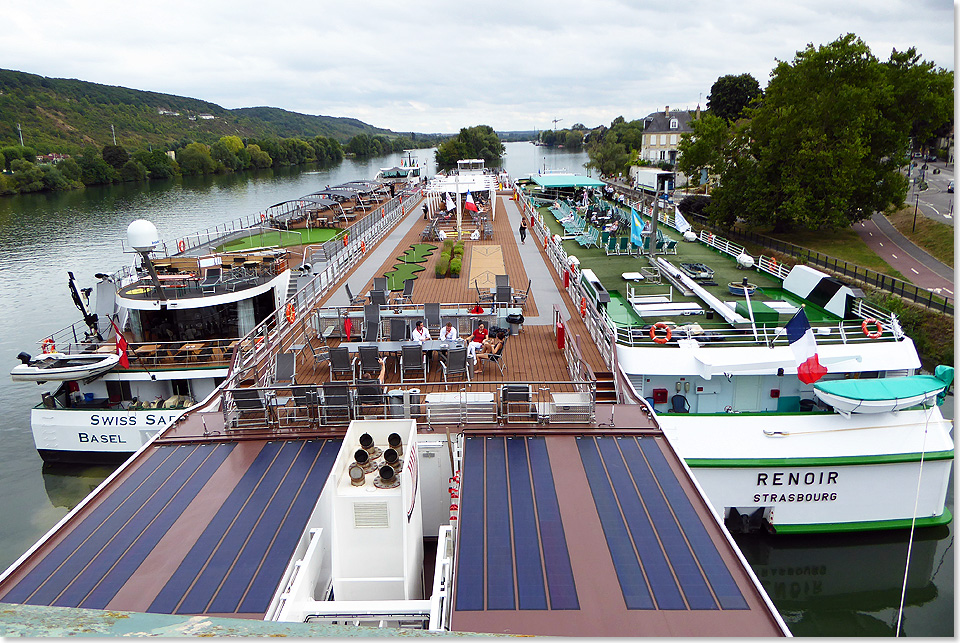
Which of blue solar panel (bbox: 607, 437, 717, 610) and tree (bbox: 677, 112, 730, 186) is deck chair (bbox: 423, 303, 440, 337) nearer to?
blue solar panel (bbox: 607, 437, 717, 610)

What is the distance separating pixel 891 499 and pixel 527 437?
→ 855 cm

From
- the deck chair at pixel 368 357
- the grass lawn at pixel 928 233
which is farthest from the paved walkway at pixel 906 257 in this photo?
the deck chair at pixel 368 357

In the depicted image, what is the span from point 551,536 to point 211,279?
15701mm

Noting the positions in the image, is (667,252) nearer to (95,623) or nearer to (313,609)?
(313,609)

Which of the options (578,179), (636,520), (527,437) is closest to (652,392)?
(527,437)

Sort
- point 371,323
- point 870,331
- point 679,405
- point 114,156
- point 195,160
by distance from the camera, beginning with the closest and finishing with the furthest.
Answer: point 371,323
point 679,405
point 870,331
point 114,156
point 195,160

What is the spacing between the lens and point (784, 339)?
14.8m

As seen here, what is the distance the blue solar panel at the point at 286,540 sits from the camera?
5.59 m

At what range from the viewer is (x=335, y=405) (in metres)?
9.50

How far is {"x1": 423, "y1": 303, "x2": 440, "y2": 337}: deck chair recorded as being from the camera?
13906mm

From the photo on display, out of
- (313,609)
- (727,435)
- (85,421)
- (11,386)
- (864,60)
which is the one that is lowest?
(11,386)

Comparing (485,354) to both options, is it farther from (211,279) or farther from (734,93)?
(734,93)

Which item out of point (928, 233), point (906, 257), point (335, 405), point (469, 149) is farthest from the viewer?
point (469, 149)

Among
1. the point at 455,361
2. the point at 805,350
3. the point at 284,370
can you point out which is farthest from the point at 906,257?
the point at 284,370
